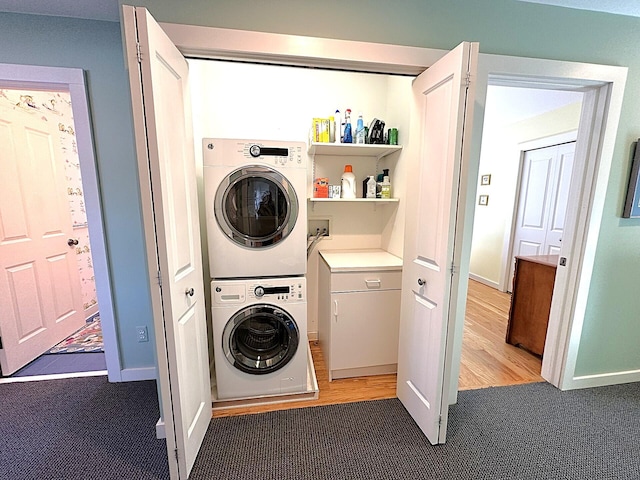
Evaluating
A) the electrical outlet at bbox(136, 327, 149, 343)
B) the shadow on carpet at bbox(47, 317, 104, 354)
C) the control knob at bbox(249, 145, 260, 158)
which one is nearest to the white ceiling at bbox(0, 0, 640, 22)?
the control knob at bbox(249, 145, 260, 158)

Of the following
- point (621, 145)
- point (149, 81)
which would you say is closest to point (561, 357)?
point (621, 145)

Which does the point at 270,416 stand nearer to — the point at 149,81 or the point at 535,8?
the point at 149,81

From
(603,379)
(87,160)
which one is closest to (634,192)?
(603,379)

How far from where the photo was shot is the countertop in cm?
195

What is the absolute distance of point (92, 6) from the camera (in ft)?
5.09

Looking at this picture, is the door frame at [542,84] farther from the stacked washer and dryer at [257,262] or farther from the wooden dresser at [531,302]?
the stacked washer and dryer at [257,262]

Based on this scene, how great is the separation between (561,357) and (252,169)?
2.54 meters

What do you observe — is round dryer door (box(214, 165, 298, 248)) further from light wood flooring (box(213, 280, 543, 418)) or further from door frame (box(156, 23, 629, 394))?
light wood flooring (box(213, 280, 543, 418))

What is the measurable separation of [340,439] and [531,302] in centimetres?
208

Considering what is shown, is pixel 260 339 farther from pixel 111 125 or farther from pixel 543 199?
pixel 543 199

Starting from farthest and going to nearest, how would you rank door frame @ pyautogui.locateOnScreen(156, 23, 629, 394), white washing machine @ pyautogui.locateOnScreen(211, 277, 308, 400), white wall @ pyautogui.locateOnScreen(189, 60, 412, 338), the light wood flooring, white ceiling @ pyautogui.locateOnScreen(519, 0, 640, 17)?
white wall @ pyautogui.locateOnScreen(189, 60, 412, 338) < the light wood flooring < white washing machine @ pyautogui.locateOnScreen(211, 277, 308, 400) < white ceiling @ pyautogui.locateOnScreen(519, 0, 640, 17) < door frame @ pyautogui.locateOnScreen(156, 23, 629, 394)

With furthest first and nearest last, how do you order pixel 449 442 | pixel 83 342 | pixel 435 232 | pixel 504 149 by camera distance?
pixel 504 149 < pixel 83 342 < pixel 449 442 < pixel 435 232

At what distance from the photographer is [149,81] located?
0.98 m

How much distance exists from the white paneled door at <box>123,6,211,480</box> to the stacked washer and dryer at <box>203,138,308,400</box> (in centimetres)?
22
